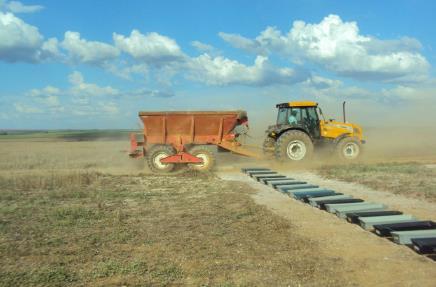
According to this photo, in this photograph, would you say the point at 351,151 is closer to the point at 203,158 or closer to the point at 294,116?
the point at 294,116

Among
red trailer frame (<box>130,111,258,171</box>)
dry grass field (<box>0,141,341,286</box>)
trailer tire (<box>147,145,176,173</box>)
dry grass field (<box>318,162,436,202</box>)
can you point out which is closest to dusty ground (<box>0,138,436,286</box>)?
dry grass field (<box>0,141,341,286</box>)

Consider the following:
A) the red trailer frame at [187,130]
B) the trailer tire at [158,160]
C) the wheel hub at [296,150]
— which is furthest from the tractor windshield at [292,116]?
the trailer tire at [158,160]

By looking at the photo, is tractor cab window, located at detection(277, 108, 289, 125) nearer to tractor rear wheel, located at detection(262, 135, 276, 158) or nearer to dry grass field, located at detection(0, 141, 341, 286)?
tractor rear wheel, located at detection(262, 135, 276, 158)

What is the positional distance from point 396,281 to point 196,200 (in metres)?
6.10

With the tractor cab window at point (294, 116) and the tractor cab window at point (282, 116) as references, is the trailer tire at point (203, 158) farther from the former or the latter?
the tractor cab window at point (294, 116)

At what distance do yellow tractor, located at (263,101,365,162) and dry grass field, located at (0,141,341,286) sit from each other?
5.34 m

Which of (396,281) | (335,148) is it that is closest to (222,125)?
(335,148)

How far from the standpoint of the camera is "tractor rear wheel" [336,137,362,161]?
58.8 ft

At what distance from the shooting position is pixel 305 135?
1744 centimetres

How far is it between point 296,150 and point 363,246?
35.3 ft

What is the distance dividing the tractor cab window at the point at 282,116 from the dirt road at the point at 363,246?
6.55m

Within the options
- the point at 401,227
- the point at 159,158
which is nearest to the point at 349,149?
the point at 159,158

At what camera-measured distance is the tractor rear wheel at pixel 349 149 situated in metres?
17.9

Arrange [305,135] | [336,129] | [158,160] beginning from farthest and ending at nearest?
[336,129]
[305,135]
[158,160]
